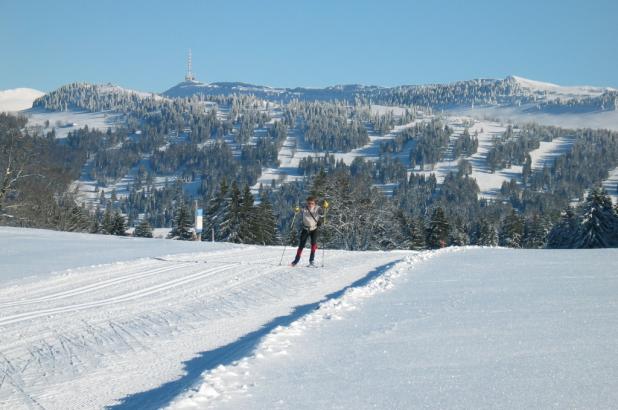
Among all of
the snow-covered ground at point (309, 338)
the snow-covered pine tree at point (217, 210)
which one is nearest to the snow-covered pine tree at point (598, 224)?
the snow-covered pine tree at point (217, 210)

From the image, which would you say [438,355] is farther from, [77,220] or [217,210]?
[77,220]

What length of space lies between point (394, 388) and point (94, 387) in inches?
122

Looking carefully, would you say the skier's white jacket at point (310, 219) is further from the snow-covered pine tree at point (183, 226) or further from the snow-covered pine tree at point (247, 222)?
the snow-covered pine tree at point (183, 226)

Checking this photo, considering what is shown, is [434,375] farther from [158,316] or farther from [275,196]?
[275,196]

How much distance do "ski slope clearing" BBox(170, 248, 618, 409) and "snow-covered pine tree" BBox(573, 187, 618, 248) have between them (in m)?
39.2

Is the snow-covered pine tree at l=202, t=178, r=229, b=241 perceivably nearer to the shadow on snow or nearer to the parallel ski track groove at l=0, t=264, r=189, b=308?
Result: the parallel ski track groove at l=0, t=264, r=189, b=308

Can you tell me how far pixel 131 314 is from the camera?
8.97 metres

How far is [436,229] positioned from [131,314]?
51230 mm

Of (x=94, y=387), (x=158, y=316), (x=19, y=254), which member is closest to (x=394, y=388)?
(x=94, y=387)

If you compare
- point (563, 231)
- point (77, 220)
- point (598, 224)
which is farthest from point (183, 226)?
point (563, 231)

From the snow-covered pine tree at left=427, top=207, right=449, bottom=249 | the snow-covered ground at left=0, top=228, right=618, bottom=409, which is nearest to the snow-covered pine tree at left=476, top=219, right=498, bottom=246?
the snow-covered pine tree at left=427, top=207, right=449, bottom=249

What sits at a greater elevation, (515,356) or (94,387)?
(515,356)

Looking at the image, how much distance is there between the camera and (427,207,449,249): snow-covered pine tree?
Result: 5704 centimetres

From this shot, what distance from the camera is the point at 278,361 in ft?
18.8
